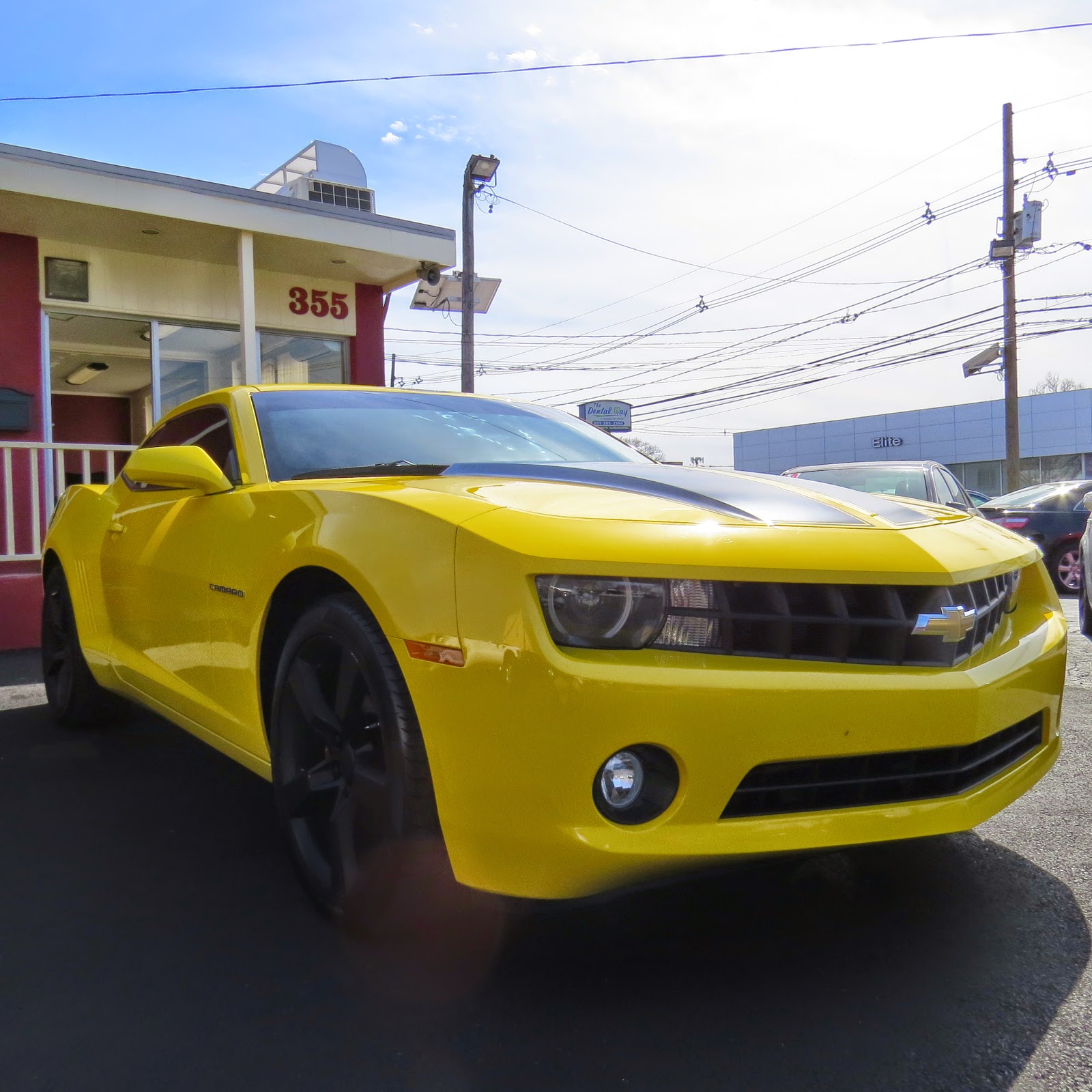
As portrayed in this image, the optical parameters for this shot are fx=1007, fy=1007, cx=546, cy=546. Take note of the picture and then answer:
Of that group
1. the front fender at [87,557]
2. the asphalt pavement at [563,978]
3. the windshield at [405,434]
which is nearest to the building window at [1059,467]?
the windshield at [405,434]

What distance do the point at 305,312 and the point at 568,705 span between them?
9867 millimetres

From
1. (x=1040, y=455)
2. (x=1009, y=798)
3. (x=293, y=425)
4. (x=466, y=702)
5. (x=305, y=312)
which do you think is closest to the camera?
(x=466, y=702)

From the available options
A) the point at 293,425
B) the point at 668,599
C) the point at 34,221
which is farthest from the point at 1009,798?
the point at 34,221

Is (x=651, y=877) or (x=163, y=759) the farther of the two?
(x=163, y=759)

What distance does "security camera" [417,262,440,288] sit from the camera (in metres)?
10.4

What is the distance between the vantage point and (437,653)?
1.88 meters

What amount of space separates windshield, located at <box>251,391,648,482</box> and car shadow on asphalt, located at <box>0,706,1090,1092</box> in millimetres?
1169

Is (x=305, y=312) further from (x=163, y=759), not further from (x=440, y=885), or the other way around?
(x=440, y=885)

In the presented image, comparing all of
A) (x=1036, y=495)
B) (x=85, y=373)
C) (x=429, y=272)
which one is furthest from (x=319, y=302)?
(x=1036, y=495)

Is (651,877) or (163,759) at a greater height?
(651,877)

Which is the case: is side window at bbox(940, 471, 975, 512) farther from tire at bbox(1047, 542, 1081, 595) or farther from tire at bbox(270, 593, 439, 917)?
tire at bbox(270, 593, 439, 917)

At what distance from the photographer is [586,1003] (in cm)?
197

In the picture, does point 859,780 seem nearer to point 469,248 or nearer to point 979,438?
point 469,248

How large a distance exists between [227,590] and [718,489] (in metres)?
1.32
